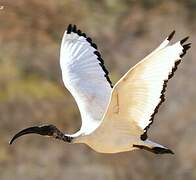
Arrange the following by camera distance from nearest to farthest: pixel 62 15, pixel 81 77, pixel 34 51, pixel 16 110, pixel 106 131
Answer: pixel 106 131 → pixel 81 77 → pixel 16 110 → pixel 34 51 → pixel 62 15

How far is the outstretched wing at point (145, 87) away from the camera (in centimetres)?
461

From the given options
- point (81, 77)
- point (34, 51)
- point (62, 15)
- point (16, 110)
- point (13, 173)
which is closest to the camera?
point (81, 77)

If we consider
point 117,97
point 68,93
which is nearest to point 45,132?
point 117,97

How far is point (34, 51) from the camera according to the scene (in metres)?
11.2

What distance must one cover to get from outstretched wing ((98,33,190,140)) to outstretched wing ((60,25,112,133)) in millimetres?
239

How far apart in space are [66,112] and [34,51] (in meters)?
1.10

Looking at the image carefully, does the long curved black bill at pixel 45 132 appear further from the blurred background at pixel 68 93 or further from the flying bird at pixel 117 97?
the blurred background at pixel 68 93

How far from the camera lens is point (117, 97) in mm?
4656

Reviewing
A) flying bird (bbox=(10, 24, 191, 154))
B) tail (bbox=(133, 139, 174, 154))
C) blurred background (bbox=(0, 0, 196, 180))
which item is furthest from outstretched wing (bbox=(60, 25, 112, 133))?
blurred background (bbox=(0, 0, 196, 180))

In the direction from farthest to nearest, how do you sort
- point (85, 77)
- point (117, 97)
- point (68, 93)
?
point (68, 93), point (85, 77), point (117, 97)

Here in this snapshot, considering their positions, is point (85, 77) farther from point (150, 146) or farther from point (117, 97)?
point (117, 97)

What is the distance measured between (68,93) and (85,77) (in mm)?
4900

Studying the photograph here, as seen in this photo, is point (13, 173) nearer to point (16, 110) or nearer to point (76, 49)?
point (16, 110)

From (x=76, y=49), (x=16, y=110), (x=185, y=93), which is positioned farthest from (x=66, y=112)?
(x=76, y=49)
